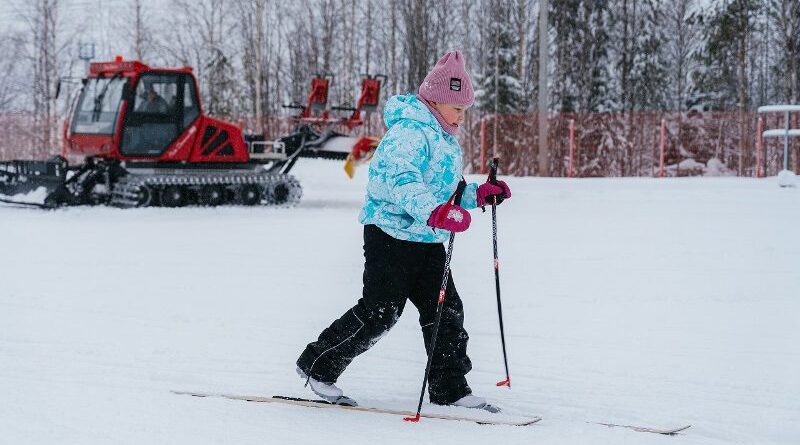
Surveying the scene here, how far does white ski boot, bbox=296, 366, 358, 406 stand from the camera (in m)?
4.42

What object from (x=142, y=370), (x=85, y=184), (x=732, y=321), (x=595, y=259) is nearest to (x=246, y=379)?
(x=142, y=370)

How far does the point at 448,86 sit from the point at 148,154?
13367 millimetres

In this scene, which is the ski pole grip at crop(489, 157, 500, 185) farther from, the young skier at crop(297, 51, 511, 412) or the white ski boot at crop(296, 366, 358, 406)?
the white ski boot at crop(296, 366, 358, 406)

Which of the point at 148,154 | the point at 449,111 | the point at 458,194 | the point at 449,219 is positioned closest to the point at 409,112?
the point at 449,111

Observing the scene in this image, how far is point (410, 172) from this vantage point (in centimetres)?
403

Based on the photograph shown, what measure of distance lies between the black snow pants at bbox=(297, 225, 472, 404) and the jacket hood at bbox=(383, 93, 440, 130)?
0.46 m

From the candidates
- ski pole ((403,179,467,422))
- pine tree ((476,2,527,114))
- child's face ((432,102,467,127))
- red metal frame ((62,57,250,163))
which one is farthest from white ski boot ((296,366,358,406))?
pine tree ((476,2,527,114))

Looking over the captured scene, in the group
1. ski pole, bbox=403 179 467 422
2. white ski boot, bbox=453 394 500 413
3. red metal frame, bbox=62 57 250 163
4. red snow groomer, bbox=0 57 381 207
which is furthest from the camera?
red metal frame, bbox=62 57 250 163

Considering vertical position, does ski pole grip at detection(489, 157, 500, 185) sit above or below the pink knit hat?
below

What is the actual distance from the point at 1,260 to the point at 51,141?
34904 millimetres

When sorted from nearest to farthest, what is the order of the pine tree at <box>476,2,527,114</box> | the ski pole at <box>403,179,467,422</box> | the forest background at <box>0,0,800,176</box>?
the ski pole at <box>403,179,467,422</box>
the forest background at <box>0,0,800,176</box>
the pine tree at <box>476,2,527,114</box>

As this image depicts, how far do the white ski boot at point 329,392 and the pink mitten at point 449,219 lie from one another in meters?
0.95

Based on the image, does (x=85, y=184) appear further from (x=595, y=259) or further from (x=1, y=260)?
(x=595, y=259)

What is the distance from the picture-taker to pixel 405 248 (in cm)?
423
